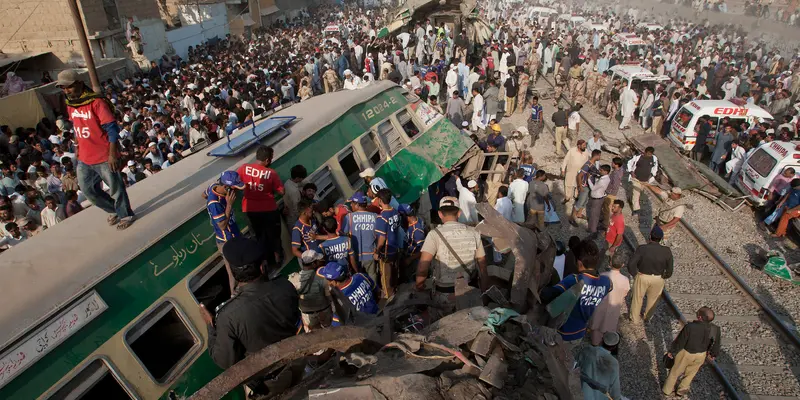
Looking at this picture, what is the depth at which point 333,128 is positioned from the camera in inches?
323

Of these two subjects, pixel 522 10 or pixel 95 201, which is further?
pixel 522 10

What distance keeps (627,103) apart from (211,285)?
599 inches

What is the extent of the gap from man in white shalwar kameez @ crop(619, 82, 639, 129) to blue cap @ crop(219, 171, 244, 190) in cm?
1452

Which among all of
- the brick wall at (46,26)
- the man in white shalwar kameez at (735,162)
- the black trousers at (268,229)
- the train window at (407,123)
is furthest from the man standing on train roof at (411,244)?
the brick wall at (46,26)

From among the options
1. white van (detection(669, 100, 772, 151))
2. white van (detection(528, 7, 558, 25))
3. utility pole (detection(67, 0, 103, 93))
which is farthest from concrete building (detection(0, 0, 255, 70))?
white van (detection(528, 7, 558, 25))

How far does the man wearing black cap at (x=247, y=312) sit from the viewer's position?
365cm

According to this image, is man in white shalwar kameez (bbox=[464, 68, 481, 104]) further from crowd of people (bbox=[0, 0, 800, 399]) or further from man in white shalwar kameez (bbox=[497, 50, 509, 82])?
man in white shalwar kameez (bbox=[497, 50, 509, 82])

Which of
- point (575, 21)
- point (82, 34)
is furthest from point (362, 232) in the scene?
point (575, 21)

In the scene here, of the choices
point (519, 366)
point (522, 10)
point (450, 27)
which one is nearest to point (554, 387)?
point (519, 366)

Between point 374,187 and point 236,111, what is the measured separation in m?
7.90

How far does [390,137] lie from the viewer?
960cm

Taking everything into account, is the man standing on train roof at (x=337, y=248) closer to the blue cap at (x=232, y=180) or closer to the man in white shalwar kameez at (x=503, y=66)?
the blue cap at (x=232, y=180)

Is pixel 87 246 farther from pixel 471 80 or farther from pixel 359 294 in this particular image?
pixel 471 80

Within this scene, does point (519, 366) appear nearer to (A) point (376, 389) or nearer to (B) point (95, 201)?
(A) point (376, 389)
